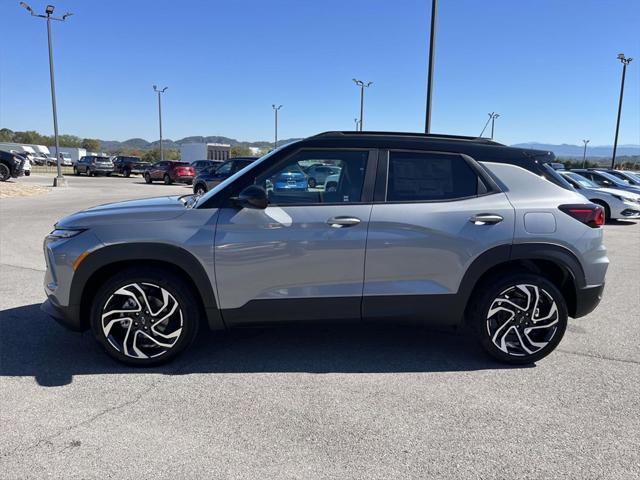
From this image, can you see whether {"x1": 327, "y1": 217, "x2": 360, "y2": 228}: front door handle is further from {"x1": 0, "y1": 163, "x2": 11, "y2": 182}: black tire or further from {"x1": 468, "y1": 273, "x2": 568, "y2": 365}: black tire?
{"x1": 0, "y1": 163, "x2": 11, "y2": 182}: black tire

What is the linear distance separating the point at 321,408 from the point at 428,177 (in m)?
1.89

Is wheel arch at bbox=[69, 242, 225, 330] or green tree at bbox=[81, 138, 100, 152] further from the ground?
green tree at bbox=[81, 138, 100, 152]

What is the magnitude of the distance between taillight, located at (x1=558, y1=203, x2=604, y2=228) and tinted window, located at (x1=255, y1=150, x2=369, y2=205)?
1599mm

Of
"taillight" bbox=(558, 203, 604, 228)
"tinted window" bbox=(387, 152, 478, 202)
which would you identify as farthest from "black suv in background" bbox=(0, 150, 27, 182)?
"taillight" bbox=(558, 203, 604, 228)

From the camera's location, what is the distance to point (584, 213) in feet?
12.5

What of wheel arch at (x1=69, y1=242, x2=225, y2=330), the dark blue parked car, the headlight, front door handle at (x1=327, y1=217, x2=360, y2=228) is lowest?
wheel arch at (x1=69, y1=242, x2=225, y2=330)

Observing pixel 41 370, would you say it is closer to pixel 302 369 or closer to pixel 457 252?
pixel 302 369

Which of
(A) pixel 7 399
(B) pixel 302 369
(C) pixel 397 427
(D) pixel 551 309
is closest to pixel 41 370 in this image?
(A) pixel 7 399

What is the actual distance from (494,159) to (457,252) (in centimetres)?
82

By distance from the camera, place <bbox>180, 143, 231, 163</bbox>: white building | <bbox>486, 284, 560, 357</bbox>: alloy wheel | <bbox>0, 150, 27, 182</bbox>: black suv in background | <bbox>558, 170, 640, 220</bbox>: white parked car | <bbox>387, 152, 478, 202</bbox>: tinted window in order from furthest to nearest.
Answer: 1. <bbox>180, 143, 231, 163</bbox>: white building
2. <bbox>0, 150, 27, 182</bbox>: black suv in background
3. <bbox>558, 170, 640, 220</bbox>: white parked car
4. <bbox>486, 284, 560, 357</bbox>: alloy wheel
5. <bbox>387, 152, 478, 202</bbox>: tinted window

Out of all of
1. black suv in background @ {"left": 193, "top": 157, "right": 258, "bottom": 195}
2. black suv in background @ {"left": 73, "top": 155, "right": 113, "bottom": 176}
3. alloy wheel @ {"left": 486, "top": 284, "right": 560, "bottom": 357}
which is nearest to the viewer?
alloy wheel @ {"left": 486, "top": 284, "right": 560, "bottom": 357}

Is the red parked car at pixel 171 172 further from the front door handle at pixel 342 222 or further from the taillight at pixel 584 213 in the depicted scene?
the taillight at pixel 584 213

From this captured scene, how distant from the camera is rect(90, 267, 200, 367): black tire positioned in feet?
11.8

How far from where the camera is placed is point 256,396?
11.0 ft
